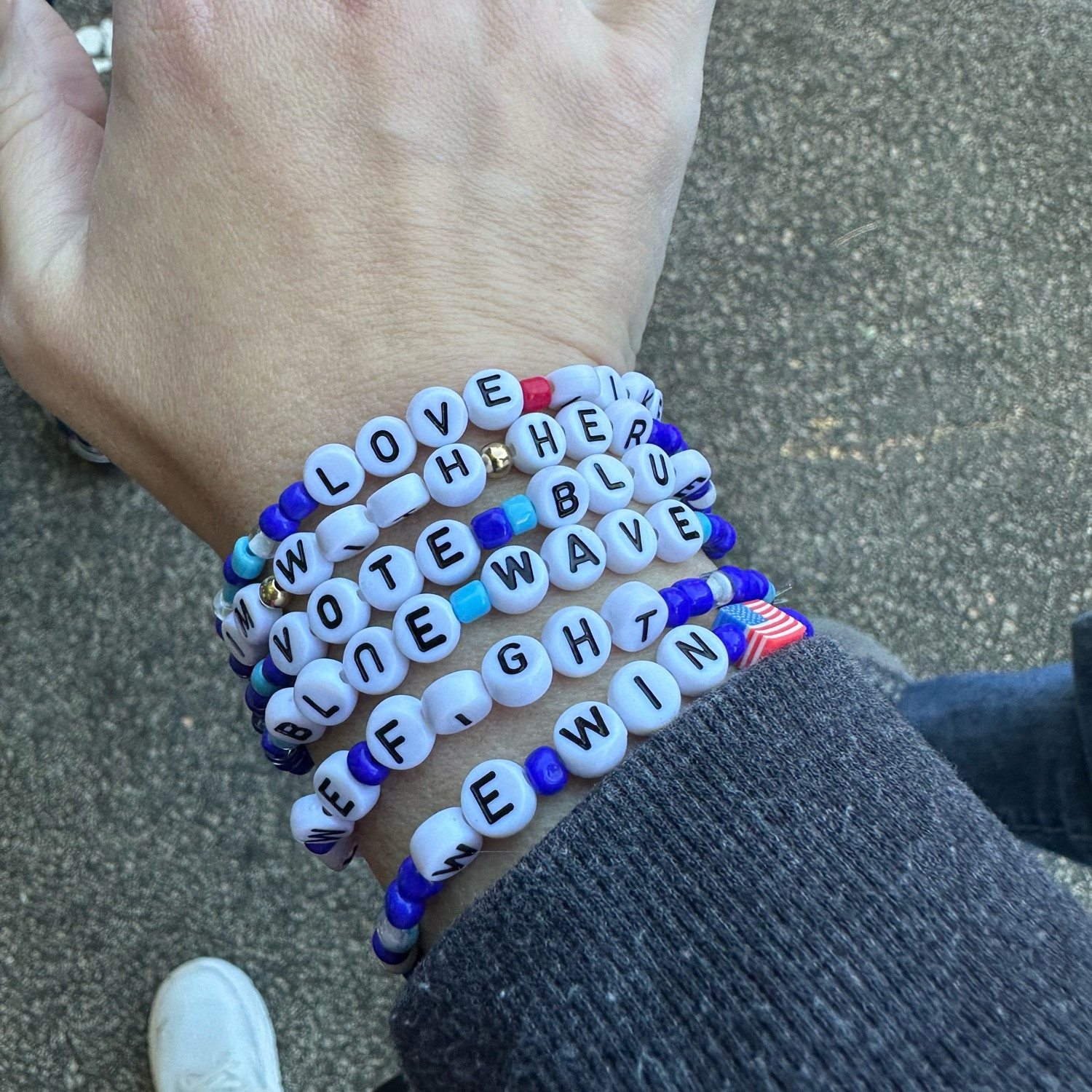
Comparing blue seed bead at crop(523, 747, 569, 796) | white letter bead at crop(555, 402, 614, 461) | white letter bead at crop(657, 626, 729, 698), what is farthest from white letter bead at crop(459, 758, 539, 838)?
white letter bead at crop(555, 402, 614, 461)

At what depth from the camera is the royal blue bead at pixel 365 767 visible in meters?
0.55

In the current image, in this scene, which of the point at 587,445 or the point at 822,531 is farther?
the point at 822,531

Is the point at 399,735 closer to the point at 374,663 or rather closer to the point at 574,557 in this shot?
the point at 374,663

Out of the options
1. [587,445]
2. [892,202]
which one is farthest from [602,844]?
[892,202]

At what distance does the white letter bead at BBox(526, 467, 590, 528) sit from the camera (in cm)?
58

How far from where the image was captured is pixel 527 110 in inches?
28.1

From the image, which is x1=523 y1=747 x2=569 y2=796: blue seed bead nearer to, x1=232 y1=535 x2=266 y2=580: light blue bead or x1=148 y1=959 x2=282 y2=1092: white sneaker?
x1=232 y1=535 x2=266 y2=580: light blue bead

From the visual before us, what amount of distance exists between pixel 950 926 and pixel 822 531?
1064 mm

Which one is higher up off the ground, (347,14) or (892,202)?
(347,14)

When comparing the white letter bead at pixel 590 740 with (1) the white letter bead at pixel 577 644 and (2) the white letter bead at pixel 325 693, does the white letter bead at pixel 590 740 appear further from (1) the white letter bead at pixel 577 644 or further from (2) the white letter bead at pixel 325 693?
(2) the white letter bead at pixel 325 693

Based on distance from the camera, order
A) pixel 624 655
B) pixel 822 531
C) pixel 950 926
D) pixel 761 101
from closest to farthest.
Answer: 1. pixel 950 926
2. pixel 624 655
3. pixel 822 531
4. pixel 761 101

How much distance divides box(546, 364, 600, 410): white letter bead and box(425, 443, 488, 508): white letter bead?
0.24ft

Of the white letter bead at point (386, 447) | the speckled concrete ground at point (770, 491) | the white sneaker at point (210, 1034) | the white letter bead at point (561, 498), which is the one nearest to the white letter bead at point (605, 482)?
the white letter bead at point (561, 498)

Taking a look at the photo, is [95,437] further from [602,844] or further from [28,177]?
[602,844]
